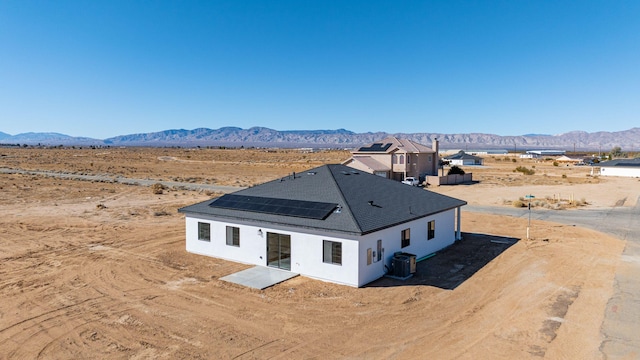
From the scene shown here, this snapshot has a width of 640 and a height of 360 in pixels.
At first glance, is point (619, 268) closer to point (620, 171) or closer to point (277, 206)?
point (277, 206)

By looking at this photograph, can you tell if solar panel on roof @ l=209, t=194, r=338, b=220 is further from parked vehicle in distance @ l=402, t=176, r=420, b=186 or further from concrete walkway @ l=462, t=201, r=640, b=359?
parked vehicle in distance @ l=402, t=176, r=420, b=186

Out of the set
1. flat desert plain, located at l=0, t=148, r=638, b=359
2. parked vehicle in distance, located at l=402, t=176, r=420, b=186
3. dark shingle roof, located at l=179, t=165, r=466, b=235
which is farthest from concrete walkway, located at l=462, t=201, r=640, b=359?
parked vehicle in distance, located at l=402, t=176, r=420, b=186

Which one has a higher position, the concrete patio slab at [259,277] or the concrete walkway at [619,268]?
the concrete patio slab at [259,277]

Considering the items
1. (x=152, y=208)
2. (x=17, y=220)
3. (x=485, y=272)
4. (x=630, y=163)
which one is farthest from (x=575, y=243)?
(x=630, y=163)

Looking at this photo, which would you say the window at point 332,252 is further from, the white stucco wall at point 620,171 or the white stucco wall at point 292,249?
the white stucco wall at point 620,171

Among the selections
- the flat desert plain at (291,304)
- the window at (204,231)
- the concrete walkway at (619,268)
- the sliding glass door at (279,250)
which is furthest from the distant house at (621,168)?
the window at (204,231)

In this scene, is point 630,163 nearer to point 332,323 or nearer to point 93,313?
point 332,323

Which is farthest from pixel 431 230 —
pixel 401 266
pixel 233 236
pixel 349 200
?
pixel 233 236
